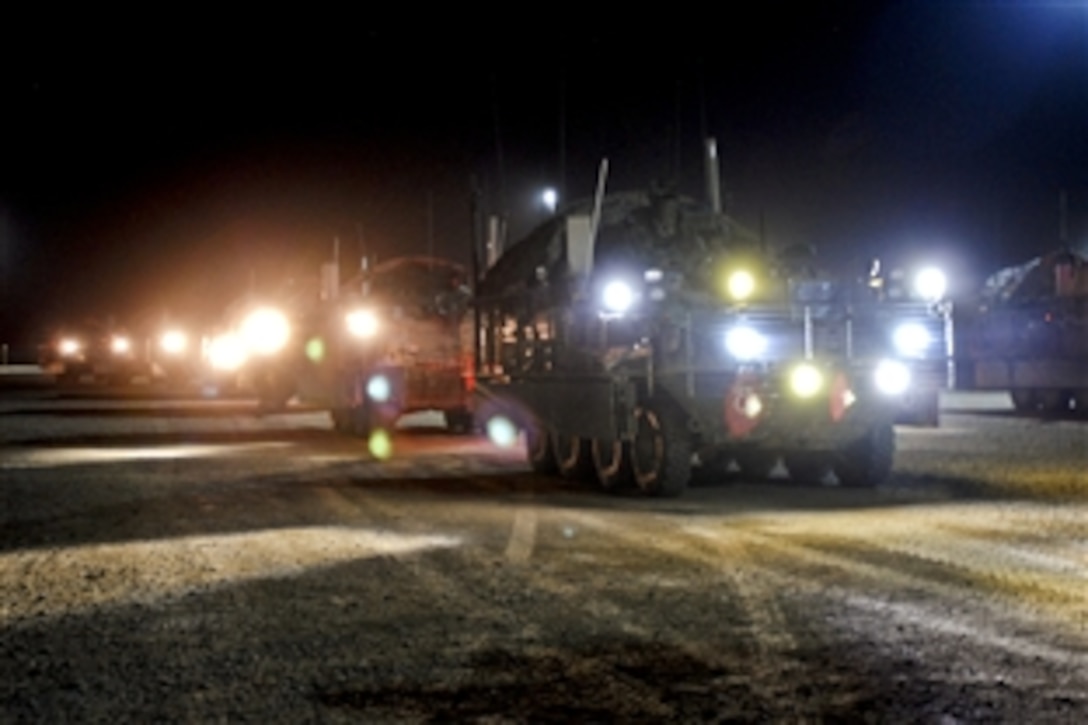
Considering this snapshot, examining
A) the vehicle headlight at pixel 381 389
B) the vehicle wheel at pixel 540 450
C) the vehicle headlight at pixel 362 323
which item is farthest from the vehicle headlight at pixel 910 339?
the vehicle headlight at pixel 362 323

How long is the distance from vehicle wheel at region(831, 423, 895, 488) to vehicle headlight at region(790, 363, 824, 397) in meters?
0.88

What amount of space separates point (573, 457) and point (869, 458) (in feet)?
11.0

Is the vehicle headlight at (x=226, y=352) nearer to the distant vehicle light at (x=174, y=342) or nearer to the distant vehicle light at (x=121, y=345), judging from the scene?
the distant vehicle light at (x=174, y=342)

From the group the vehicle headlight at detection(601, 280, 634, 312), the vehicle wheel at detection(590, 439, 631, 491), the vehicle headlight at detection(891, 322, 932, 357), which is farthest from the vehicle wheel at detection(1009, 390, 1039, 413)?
the vehicle headlight at detection(601, 280, 634, 312)

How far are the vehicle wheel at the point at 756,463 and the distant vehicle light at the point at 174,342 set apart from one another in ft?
Result: 125

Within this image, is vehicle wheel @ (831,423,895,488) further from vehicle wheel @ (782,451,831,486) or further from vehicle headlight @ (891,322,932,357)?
vehicle headlight @ (891,322,932,357)

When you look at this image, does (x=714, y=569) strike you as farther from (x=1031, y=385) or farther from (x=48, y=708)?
(x=1031, y=385)

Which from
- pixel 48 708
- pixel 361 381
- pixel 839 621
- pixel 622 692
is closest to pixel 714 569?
pixel 839 621

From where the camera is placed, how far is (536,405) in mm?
16938

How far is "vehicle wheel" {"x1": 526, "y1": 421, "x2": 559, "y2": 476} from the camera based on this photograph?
1711 centimetres

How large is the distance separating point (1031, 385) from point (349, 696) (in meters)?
25.2

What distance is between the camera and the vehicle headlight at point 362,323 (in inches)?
925

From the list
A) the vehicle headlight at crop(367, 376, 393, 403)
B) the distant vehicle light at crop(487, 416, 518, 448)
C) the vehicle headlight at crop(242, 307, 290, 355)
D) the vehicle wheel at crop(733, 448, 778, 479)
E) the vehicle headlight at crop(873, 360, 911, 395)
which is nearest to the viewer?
the vehicle headlight at crop(873, 360, 911, 395)

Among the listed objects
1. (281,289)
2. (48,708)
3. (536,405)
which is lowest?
(48,708)
